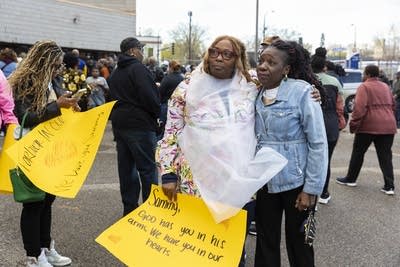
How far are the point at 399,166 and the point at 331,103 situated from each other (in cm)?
389

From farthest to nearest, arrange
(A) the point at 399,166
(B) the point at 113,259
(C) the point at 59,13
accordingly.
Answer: (C) the point at 59,13 < (A) the point at 399,166 < (B) the point at 113,259

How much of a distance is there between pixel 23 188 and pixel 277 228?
1746 millimetres

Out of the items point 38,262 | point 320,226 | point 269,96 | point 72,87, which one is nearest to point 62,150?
point 72,87

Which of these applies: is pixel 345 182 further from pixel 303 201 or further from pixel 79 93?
pixel 79 93

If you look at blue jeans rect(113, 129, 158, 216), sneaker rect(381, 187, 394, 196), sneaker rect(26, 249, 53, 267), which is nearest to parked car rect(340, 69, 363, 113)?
sneaker rect(381, 187, 394, 196)

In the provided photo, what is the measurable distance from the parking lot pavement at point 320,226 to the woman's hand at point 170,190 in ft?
3.85

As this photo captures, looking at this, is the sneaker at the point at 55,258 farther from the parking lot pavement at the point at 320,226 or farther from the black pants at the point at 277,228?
the black pants at the point at 277,228

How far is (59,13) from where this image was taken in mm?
22469

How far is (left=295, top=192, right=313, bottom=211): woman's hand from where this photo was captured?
2.76 metres

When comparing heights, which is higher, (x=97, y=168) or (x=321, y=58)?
(x=321, y=58)

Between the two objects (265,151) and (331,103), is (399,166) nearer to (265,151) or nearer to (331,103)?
(331,103)

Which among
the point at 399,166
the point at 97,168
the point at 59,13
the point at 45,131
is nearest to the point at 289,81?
the point at 45,131

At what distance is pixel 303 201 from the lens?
9.09ft

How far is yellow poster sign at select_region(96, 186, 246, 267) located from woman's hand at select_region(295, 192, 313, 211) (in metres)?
0.35
